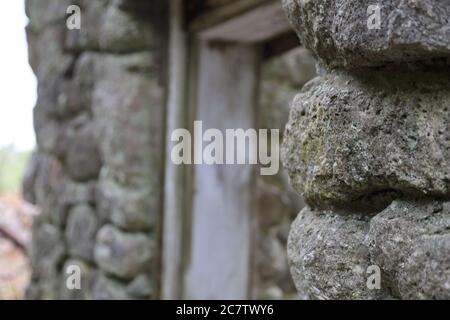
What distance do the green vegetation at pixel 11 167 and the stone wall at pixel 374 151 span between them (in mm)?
5679

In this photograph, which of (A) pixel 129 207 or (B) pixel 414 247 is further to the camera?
(A) pixel 129 207

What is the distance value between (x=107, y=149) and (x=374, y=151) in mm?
1403

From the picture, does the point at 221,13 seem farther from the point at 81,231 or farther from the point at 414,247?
the point at 414,247

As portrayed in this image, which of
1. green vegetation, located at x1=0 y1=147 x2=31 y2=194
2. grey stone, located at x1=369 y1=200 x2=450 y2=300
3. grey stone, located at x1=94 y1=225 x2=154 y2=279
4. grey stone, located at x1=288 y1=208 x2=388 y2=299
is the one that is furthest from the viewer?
green vegetation, located at x1=0 y1=147 x2=31 y2=194

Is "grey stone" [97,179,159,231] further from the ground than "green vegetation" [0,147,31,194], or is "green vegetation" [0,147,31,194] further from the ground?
"green vegetation" [0,147,31,194]

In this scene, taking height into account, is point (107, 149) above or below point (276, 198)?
above

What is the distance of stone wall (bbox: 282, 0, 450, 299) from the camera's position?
61 cm

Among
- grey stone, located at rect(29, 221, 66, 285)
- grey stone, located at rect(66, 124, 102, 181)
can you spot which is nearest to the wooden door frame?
grey stone, located at rect(66, 124, 102, 181)

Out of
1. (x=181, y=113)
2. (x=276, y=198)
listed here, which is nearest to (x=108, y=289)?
(x=181, y=113)

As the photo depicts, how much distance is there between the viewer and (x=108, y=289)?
1.94 meters

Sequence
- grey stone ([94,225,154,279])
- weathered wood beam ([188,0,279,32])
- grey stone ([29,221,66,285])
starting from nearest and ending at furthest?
weathered wood beam ([188,0,279,32]) < grey stone ([94,225,154,279]) < grey stone ([29,221,66,285])

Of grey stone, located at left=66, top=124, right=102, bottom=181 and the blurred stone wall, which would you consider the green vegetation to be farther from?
the blurred stone wall

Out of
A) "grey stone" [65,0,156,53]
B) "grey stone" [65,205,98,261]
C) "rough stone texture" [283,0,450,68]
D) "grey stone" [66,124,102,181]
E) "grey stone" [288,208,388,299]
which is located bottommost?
"grey stone" [288,208,388,299]

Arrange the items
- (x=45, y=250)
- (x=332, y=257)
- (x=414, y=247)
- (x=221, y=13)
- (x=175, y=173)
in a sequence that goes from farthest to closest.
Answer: (x=45, y=250)
(x=175, y=173)
(x=221, y=13)
(x=332, y=257)
(x=414, y=247)
